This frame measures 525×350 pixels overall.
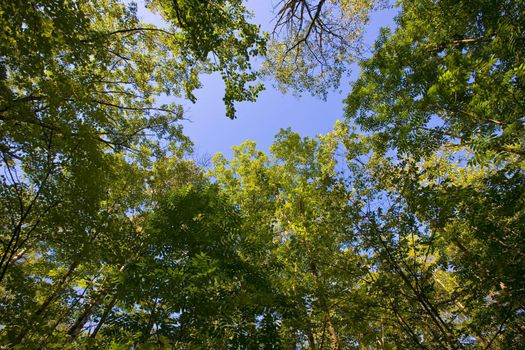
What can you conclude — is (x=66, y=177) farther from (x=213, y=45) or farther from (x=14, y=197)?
(x=213, y=45)

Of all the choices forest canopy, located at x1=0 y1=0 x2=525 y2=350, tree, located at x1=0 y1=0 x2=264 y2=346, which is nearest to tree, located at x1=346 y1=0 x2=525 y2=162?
forest canopy, located at x1=0 y1=0 x2=525 y2=350

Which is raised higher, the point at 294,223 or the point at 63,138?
the point at 294,223

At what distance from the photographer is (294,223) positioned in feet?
34.5

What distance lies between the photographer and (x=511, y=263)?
4.81 m

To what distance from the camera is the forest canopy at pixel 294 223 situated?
502 centimetres

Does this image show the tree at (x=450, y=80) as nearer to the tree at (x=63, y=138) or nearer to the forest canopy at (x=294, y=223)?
the forest canopy at (x=294, y=223)

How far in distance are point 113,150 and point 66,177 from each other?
4501 millimetres

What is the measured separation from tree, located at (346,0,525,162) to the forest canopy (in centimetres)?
5

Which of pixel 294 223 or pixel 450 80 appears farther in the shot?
pixel 294 223

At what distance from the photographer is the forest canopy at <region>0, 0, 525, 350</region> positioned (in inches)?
197

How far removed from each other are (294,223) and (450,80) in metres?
7.02

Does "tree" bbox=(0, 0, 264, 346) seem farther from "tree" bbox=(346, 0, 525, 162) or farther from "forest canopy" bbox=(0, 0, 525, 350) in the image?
"tree" bbox=(346, 0, 525, 162)

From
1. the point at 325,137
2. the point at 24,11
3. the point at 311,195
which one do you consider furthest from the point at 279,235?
the point at 24,11

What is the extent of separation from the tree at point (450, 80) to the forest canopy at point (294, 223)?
0.17ft
